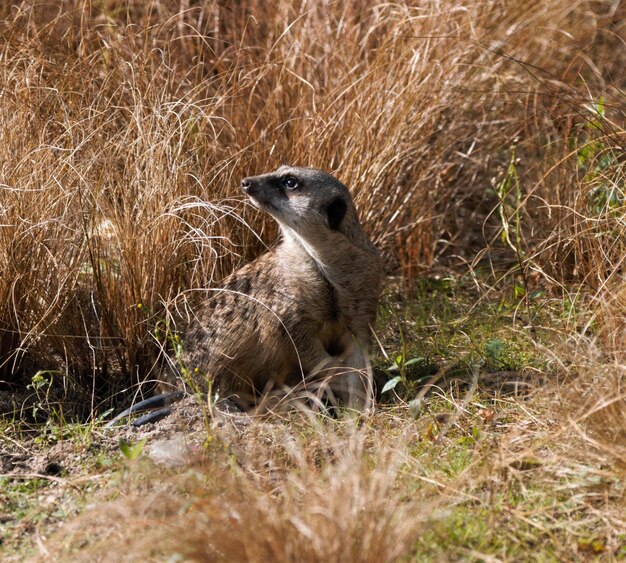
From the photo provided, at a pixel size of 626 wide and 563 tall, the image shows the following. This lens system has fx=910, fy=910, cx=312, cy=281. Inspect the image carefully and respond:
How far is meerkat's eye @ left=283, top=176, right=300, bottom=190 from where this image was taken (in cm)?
399

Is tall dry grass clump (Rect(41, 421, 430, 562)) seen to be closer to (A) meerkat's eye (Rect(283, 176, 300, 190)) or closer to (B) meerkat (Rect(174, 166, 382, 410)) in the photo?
(B) meerkat (Rect(174, 166, 382, 410))

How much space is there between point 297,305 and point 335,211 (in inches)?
17.4

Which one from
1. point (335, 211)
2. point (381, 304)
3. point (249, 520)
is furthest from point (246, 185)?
point (249, 520)

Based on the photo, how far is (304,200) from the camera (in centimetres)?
395

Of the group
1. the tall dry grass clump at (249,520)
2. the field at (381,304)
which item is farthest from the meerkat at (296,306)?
the tall dry grass clump at (249,520)

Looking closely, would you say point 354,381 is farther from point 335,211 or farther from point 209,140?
point 209,140

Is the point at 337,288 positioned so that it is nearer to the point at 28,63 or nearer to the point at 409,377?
the point at 409,377

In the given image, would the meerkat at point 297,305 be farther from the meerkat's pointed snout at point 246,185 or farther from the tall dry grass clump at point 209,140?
the tall dry grass clump at point 209,140

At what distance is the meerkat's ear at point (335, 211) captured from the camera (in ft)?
13.0

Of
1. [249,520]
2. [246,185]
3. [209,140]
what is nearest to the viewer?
[249,520]

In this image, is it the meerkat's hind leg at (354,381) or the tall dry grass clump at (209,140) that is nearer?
the meerkat's hind leg at (354,381)

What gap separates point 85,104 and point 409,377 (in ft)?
6.76

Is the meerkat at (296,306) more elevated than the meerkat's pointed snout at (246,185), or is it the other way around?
the meerkat's pointed snout at (246,185)

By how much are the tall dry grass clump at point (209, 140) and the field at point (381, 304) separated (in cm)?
2
